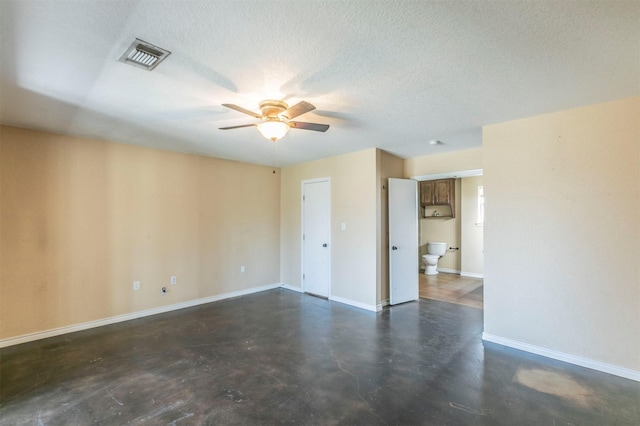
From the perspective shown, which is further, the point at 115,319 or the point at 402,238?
the point at 402,238

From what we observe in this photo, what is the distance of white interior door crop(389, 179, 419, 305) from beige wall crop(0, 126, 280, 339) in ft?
8.53

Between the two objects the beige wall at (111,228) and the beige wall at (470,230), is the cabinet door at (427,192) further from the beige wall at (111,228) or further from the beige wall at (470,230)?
the beige wall at (111,228)

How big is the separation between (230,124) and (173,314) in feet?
9.75

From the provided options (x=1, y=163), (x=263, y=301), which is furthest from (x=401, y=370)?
(x=1, y=163)

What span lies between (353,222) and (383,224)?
485 millimetres

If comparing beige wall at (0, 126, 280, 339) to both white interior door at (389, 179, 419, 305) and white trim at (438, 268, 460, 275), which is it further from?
white trim at (438, 268, 460, 275)

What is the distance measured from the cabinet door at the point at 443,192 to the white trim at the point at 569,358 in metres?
4.25

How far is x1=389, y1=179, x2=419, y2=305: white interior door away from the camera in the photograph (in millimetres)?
4703

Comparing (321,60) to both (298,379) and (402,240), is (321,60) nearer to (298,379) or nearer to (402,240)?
(298,379)

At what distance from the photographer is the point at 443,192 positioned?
7102 mm

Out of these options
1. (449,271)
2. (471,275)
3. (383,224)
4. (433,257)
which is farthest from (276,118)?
(449,271)

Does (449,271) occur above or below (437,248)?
below

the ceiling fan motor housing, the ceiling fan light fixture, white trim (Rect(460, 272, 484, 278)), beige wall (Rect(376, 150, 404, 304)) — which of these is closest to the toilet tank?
white trim (Rect(460, 272, 484, 278))

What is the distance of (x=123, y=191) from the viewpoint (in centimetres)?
414
